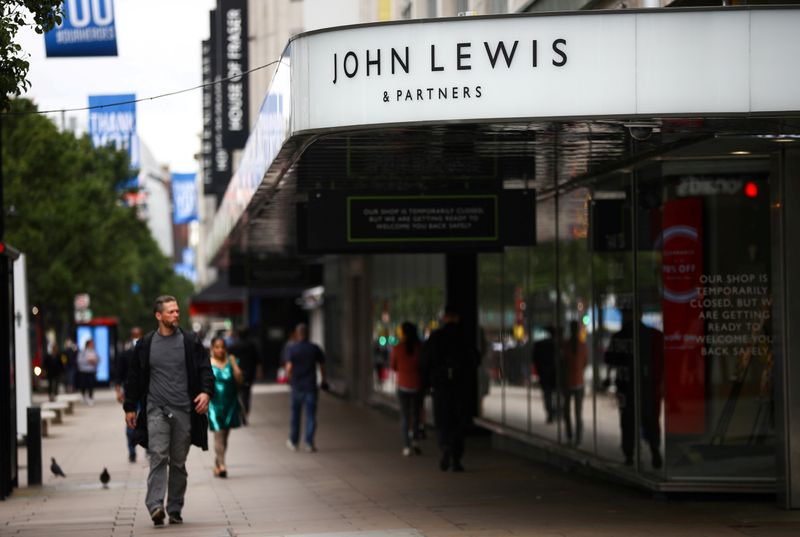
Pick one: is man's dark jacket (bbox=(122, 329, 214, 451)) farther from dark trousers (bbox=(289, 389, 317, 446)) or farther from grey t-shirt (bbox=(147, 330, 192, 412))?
dark trousers (bbox=(289, 389, 317, 446))

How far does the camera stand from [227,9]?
114 ft

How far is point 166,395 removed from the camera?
39.7ft

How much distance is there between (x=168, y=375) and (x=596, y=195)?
556 centimetres

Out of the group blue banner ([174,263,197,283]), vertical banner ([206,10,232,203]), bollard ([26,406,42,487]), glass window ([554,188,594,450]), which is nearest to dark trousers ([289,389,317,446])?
glass window ([554,188,594,450])

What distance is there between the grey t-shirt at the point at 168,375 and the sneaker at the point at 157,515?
81 cm

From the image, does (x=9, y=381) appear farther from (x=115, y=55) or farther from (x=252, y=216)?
(x=252, y=216)

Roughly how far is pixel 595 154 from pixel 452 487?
3799 mm

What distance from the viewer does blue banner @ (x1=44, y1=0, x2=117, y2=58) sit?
16328mm

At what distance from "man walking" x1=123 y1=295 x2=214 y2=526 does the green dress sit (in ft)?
14.7

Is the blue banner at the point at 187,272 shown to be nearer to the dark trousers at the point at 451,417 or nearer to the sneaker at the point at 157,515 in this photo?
the dark trousers at the point at 451,417

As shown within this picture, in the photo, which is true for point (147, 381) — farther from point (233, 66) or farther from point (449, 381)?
point (233, 66)

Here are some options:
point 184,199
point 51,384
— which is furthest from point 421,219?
point 184,199

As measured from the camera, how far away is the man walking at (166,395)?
12086 millimetres

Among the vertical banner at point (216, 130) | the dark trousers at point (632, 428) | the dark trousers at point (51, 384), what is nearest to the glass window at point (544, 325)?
the dark trousers at point (632, 428)
